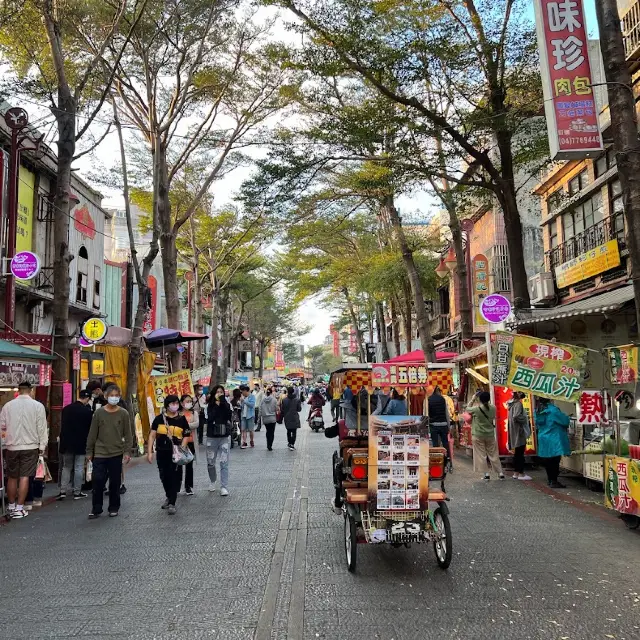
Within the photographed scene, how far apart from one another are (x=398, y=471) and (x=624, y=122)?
580 centimetres

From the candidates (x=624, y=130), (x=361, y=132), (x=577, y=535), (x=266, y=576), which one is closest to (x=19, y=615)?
(x=266, y=576)

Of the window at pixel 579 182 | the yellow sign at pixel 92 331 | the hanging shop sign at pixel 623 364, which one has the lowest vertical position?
the hanging shop sign at pixel 623 364

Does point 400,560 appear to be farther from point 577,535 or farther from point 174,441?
point 174,441

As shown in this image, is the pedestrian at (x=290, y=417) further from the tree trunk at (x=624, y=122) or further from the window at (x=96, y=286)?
the tree trunk at (x=624, y=122)

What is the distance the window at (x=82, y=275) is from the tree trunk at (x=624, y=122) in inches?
701

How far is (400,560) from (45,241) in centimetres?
1592

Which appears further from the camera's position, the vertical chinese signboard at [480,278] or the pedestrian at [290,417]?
the vertical chinese signboard at [480,278]

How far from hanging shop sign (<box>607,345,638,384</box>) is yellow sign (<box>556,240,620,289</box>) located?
8986mm

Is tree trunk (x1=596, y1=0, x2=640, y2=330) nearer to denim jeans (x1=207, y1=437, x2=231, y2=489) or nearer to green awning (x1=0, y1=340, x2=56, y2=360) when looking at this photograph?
denim jeans (x1=207, y1=437, x2=231, y2=489)

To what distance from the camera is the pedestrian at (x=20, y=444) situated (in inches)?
340

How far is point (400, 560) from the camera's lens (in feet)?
20.3

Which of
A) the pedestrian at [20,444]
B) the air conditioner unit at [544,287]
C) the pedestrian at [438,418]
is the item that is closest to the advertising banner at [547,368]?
the pedestrian at [438,418]

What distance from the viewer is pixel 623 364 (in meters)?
8.12

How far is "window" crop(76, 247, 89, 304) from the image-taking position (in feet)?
69.7
